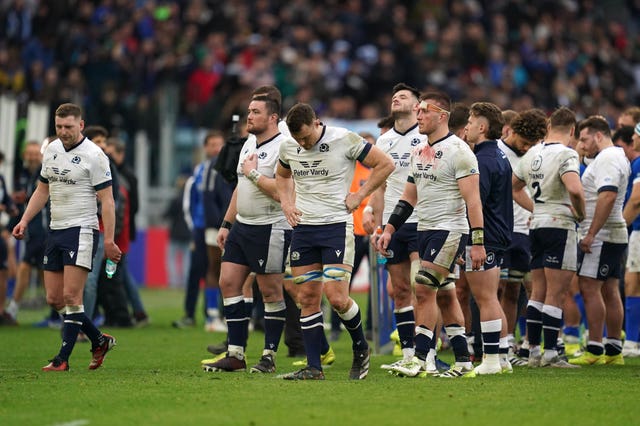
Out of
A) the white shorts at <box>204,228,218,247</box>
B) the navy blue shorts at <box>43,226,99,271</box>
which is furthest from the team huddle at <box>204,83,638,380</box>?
the white shorts at <box>204,228,218,247</box>

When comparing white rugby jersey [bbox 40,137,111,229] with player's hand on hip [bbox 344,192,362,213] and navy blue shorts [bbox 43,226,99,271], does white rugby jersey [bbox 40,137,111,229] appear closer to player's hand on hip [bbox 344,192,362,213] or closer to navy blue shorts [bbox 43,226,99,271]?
navy blue shorts [bbox 43,226,99,271]

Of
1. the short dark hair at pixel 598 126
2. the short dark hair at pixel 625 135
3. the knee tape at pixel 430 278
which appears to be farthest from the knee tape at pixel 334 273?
the short dark hair at pixel 625 135

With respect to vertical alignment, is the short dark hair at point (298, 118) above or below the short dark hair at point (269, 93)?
below

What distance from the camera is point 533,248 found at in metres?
12.1

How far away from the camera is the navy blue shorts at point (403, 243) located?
11664mm

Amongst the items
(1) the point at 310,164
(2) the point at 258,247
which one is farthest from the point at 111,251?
(1) the point at 310,164

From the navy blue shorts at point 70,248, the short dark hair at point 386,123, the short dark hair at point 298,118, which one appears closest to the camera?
the short dark hair at point 298,118

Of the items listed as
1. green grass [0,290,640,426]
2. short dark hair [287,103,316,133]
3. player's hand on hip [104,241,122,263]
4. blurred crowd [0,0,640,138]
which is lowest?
green grass [0,290,640,426]

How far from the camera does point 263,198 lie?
11367 millimetres

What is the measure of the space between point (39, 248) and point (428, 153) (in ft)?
29.8

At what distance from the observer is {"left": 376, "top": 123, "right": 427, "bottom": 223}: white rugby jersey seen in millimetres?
12023

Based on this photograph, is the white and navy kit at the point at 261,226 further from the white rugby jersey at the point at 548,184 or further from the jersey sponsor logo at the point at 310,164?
the white rugby jersey at the point at 548,184

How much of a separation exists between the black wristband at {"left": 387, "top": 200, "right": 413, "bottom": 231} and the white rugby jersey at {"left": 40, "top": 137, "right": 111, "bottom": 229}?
2.71 metres

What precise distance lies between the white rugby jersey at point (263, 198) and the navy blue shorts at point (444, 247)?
5.09ft
